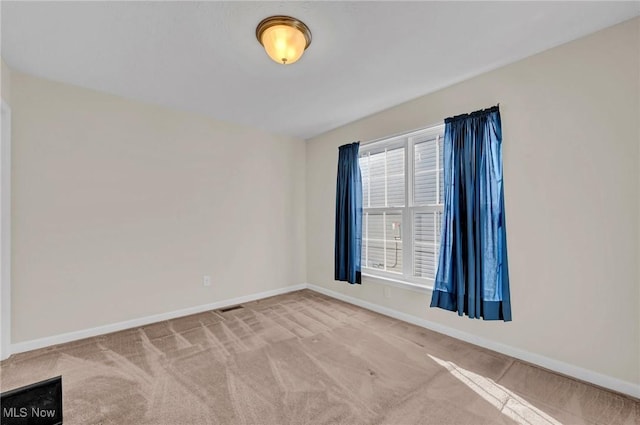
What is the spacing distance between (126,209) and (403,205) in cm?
319

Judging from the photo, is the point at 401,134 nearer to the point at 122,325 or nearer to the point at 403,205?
the point at 403,205

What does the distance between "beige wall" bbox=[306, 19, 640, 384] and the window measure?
617mm

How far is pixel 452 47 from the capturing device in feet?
7.17

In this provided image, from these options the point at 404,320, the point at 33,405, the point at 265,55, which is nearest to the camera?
the point at 33,405

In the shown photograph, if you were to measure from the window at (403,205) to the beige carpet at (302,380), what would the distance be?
780 mm

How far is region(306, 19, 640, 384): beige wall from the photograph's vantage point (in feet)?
6.35

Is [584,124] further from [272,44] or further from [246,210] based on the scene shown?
[246,210]

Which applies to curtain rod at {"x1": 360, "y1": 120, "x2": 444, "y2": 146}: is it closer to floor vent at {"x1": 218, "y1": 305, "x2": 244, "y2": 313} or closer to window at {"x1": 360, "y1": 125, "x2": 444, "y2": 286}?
window at {"x1": 360, "y1": 125, "x2": 444, "y2": 286}

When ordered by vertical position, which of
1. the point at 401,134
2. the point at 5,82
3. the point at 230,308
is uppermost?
the point at 5,82

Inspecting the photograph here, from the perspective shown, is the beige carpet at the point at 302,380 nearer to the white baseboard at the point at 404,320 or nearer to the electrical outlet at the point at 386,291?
the white baseboard at the point at 404,320

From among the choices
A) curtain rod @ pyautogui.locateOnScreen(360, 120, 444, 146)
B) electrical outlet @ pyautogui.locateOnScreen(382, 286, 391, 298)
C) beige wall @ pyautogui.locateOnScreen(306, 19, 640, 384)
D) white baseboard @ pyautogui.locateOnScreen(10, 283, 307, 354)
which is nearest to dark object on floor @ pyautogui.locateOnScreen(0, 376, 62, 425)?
white baseboard @ pyautogui.locateOnScreen(10, 283, 307, 354)

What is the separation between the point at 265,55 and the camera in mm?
2266

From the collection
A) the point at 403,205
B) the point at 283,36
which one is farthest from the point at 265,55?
the point at 403,205

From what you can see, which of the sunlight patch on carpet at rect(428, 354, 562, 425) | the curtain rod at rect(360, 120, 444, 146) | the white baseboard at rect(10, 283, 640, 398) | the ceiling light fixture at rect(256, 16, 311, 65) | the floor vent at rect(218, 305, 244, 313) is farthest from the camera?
the floor vent at rect(218, 305, 244, 313)
